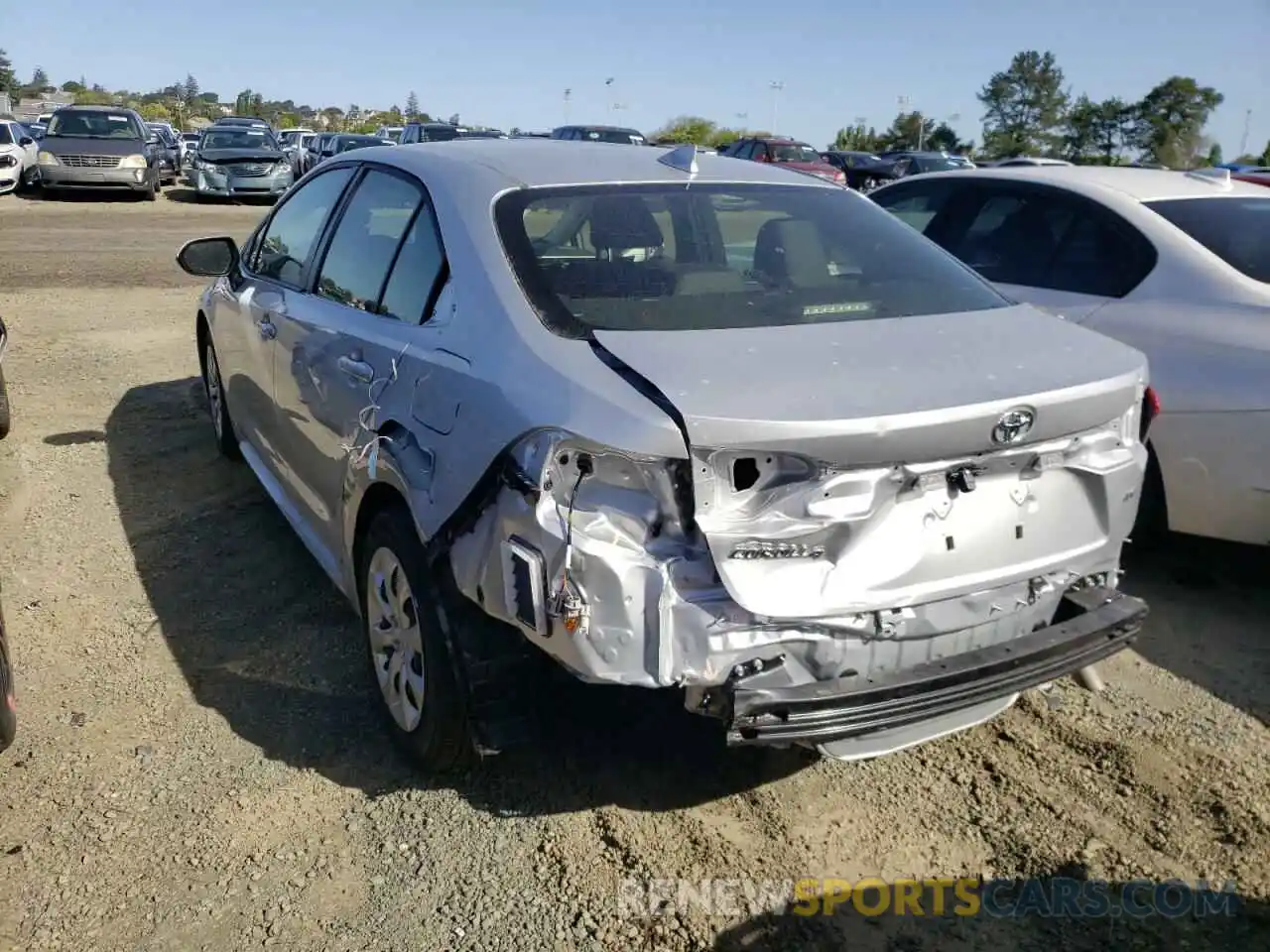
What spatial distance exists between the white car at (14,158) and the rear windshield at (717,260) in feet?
67.6

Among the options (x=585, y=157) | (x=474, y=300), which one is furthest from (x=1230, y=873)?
(x=585, y=157)

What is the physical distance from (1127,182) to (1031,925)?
3839mm

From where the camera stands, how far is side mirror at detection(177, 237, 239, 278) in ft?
16.3

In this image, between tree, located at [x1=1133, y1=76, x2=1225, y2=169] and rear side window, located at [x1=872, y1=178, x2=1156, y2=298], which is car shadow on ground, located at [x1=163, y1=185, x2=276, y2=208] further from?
tree, located at [x1=1133, y1=76, x2=1225, y2=169]

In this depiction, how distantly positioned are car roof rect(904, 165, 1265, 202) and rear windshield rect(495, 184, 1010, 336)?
1.82 meters

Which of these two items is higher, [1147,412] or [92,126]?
[92,126]

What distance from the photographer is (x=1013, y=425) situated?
8.40ft

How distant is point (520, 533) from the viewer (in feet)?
8.00

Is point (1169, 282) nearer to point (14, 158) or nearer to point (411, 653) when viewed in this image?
point (411, 653)

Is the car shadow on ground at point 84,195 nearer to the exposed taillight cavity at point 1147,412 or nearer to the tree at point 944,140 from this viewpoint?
the exposed taillight cavity at point 1147,412

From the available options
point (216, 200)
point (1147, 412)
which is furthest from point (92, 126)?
point (1147, 412)

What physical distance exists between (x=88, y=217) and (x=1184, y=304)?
18332mm

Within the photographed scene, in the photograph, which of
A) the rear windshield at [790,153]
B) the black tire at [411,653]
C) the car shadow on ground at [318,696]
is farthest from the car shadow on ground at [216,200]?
the black tire at [411,653]

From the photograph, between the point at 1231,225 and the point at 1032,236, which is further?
the point at 1032,236
